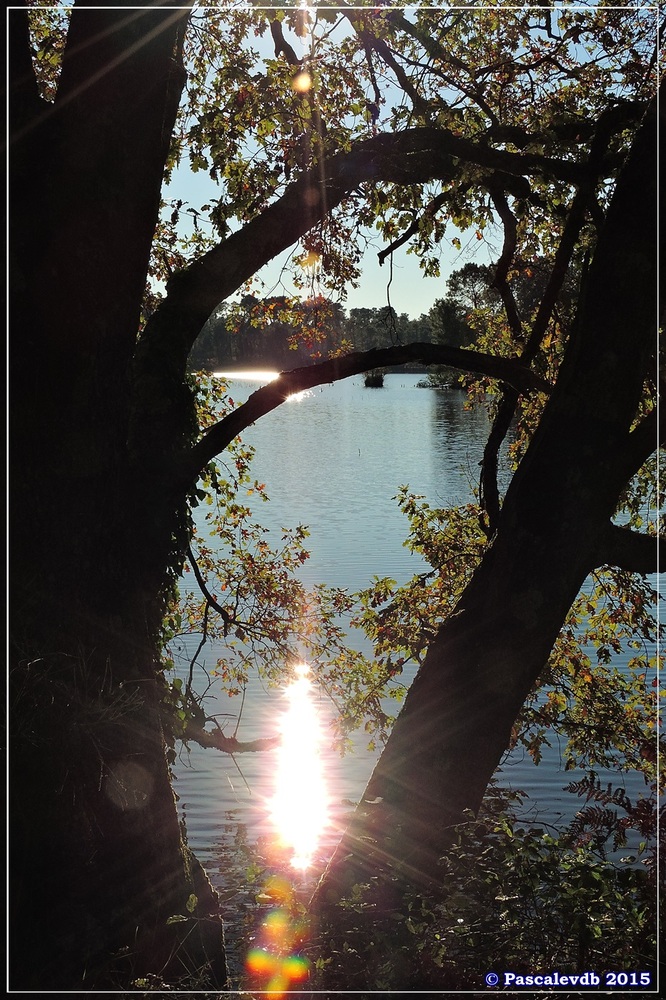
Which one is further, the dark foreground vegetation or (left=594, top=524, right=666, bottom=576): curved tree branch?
(left=594, top=524, right=666, bottom=576): curved tree branch

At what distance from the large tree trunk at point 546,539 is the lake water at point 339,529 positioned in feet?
1.89

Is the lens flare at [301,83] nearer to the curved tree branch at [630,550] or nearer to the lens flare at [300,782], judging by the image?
the curved tree branch at [630,550]

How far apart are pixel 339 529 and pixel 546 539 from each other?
83.6 feet

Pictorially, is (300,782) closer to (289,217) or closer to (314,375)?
(314,375)

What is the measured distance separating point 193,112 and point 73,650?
623 centimetres

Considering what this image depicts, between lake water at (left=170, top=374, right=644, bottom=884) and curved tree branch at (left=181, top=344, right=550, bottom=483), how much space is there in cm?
223

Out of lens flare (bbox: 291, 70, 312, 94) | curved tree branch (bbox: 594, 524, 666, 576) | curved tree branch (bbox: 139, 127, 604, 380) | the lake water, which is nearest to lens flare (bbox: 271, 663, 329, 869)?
the lake water

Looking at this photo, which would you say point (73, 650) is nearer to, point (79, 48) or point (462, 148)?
point (79, 48)

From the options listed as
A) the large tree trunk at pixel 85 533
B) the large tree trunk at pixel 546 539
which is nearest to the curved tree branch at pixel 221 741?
the large tree trunk at pixel 85 533

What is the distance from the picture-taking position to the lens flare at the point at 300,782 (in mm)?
13648

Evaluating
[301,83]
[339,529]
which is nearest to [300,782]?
[301,83]

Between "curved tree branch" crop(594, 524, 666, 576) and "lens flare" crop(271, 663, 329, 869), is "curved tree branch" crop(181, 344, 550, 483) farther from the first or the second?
"lens flare" crop(271, 663, 329, 869)

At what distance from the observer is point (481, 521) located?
1014 centimetres

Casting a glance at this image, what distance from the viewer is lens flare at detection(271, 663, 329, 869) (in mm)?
13648
